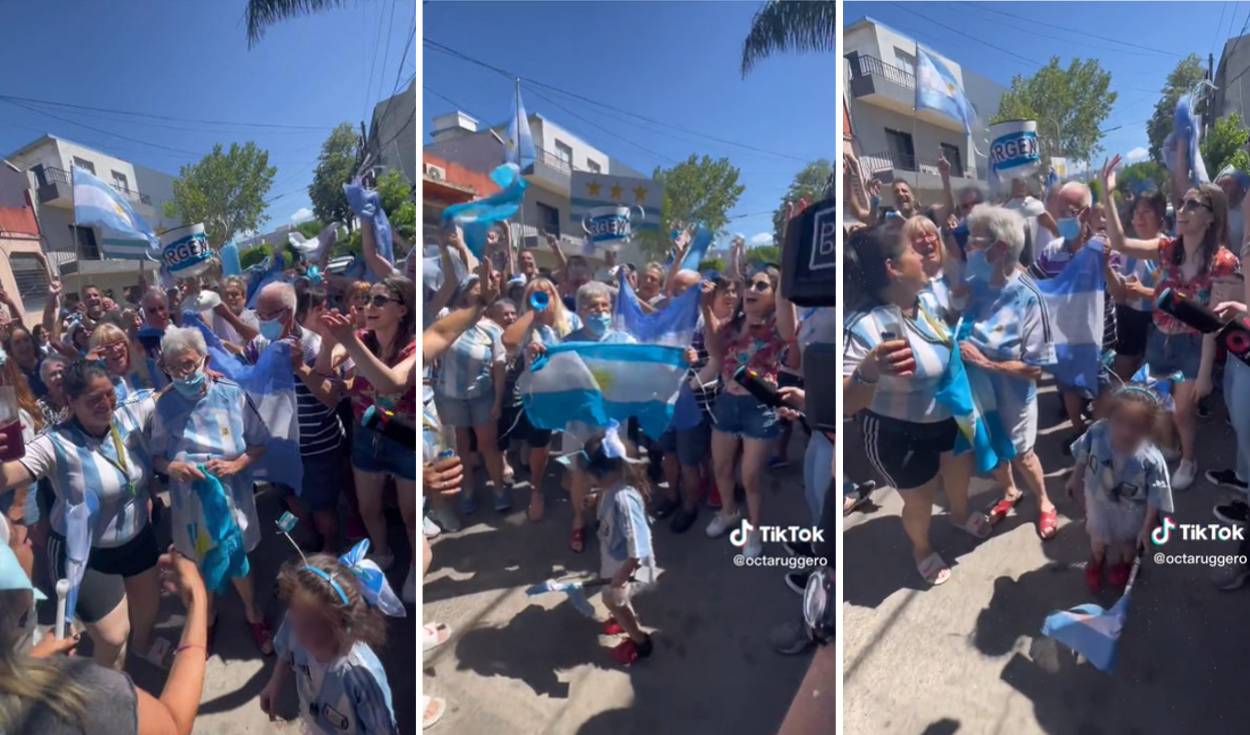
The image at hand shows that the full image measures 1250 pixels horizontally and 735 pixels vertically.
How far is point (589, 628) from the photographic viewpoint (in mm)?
2160

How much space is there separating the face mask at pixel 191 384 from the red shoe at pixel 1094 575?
2.58m

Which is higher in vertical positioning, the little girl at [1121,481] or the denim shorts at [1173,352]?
the denim shorts at [1173,352]

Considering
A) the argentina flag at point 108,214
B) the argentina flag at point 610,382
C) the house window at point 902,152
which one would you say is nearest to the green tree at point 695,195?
the argentina flag at point 610,382

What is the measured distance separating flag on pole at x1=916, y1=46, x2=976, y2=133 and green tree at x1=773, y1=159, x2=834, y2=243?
330mm

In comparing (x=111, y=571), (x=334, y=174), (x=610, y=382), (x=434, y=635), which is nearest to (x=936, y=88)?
(x=610, y=382)

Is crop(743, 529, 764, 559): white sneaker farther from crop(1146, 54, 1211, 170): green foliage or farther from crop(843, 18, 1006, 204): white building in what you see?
crop(1146, 54, 1211, 170): green foliage

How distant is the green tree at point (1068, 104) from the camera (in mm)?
2008

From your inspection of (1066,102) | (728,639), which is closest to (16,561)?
(728,639)

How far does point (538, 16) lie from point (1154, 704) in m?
2.65

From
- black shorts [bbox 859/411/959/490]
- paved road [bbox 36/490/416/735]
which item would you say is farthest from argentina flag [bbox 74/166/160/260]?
black shorts [bbox 859/411/959/490]

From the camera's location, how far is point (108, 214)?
1950mm

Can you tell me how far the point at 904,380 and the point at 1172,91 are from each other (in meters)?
1.09

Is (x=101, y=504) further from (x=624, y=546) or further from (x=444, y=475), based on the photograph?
(x=624, y=546)

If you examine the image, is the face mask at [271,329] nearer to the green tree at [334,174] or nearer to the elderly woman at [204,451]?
the elderly woman at [204,451]
